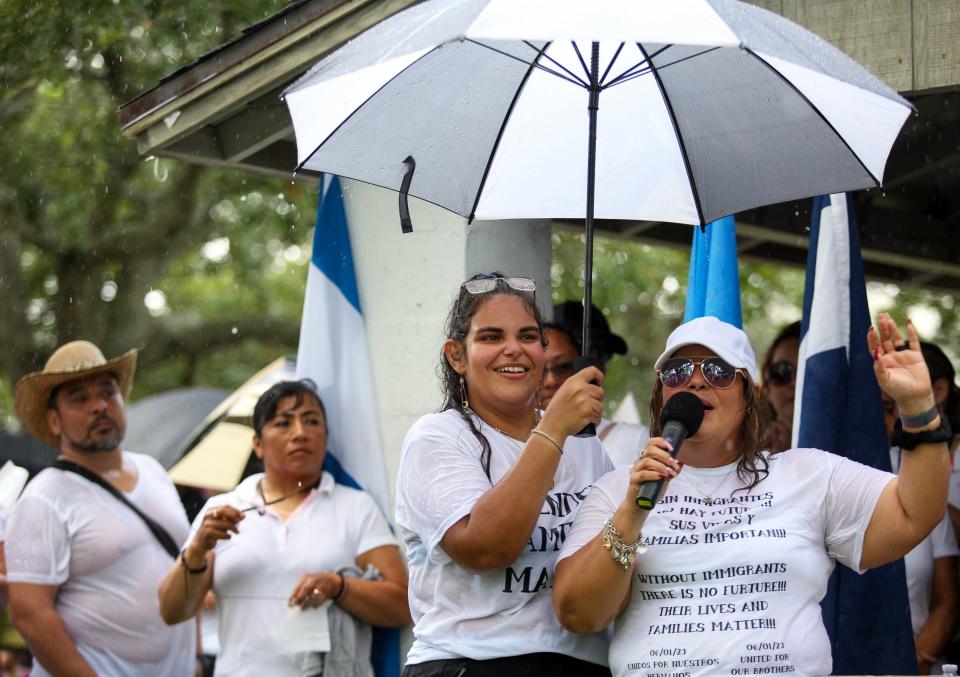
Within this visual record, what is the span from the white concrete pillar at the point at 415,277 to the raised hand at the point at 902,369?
7.49ft

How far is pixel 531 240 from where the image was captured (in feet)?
18.0

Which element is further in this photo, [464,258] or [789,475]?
[464,258]

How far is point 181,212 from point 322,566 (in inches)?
346


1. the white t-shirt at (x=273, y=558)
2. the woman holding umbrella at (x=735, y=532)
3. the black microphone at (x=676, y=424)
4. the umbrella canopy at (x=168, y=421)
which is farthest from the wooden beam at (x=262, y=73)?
the umbrella canopy at (x=168, y=421)

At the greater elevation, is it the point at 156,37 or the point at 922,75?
the point at 156,37

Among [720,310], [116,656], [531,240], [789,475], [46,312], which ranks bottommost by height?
[116,656]

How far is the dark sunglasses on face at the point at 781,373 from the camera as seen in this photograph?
20.2 ft

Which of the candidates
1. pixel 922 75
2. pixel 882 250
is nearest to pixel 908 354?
pixel 922 75

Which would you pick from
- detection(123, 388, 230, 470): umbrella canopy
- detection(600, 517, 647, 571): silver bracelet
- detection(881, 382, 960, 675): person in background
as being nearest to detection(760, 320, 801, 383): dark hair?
detection(881, 382, 960, 675): person in background

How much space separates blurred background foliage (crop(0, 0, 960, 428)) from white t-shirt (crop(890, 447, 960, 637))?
3266mm

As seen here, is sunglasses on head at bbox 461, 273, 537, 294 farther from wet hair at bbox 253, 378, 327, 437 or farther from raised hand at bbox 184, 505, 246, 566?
wet hair at bbox 253, 378, 327, 437

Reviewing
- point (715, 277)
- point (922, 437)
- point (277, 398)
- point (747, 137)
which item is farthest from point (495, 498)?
point (277, 398)

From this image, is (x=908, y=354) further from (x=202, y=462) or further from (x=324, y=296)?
(x=202, y=462)

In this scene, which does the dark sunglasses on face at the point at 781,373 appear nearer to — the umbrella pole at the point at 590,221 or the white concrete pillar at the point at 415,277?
the white concrete pillar at the point at 415,277
